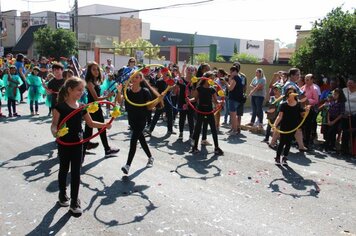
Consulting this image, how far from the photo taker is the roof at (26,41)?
47381 mm

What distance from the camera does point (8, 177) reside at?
22.0 ft

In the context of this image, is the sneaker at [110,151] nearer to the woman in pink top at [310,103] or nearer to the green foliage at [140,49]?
the woman in pink top at [310,103]

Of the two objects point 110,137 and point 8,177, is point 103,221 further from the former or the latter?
point 110,137

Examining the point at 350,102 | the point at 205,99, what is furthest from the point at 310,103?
the point at 205,99

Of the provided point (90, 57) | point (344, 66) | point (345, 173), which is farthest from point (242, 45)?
point (345, 173)

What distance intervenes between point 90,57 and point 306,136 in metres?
24.3

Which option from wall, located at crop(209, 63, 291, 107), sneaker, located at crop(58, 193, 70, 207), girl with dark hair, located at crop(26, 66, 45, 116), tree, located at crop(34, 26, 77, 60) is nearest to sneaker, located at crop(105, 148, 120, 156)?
sneaker, located at crop(58, 193, 70, 207)

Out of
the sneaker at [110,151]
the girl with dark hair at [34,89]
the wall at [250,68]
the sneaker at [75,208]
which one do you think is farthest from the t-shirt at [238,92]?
the girl with dark hair at [34,89]

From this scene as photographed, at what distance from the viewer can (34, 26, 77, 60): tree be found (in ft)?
116

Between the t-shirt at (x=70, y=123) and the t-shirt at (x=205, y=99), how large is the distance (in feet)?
12.7

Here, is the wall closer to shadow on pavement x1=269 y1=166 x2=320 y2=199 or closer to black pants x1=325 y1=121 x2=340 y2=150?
black pants x1=325 y1=121 x2=340 y2=150

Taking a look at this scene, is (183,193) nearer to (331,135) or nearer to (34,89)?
(331,135)

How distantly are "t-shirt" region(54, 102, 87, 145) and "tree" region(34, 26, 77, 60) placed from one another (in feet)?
105

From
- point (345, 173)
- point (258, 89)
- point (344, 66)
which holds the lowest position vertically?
point (345, 173)
